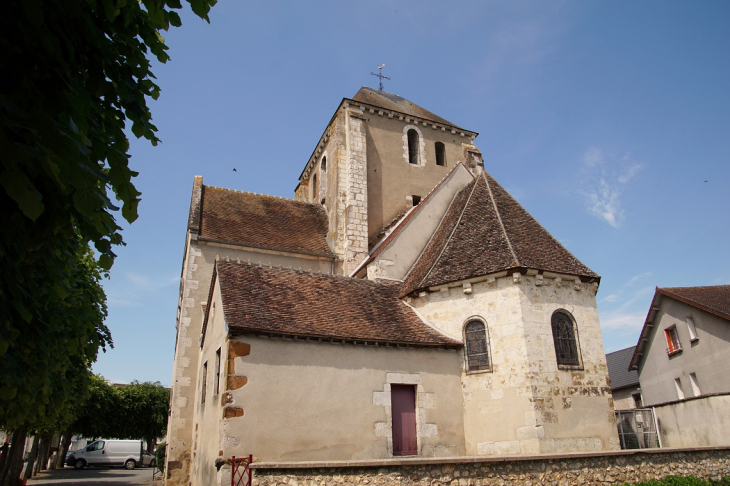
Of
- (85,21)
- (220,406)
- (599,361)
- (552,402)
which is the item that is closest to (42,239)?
(85,21)

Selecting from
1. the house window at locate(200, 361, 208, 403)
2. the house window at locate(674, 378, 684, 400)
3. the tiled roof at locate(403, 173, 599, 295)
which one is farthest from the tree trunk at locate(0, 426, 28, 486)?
the house window at locate(674, 378, 684, 400)

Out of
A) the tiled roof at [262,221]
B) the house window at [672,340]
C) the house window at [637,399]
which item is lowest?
the house window at [637,399]

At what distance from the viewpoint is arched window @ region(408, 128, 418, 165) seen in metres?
21.0

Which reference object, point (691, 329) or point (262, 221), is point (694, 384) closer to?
point (691, 329)

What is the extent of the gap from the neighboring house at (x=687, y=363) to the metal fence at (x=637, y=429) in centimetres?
138

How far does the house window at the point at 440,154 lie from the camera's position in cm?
2122

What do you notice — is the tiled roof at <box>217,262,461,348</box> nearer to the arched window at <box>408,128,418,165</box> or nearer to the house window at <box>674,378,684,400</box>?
the arched window at <box>408,128,418,165</box>

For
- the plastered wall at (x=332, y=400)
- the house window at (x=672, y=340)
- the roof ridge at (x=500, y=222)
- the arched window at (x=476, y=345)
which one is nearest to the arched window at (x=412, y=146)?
the roof ridge at (x=500, y=222)

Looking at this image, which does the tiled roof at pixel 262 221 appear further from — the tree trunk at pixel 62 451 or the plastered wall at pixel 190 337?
the tree trunk at pixel 62 451

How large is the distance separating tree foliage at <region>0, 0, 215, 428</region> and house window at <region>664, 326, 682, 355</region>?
23371mm

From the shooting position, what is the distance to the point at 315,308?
1228 cm

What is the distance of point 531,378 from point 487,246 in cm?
369

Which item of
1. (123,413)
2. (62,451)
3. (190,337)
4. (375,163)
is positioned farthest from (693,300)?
(62,451)

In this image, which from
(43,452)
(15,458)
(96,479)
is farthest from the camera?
(43,452)
